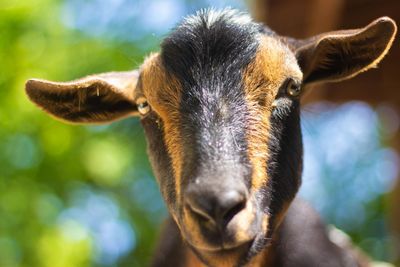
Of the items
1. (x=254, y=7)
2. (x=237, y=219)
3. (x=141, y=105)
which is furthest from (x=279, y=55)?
(x=254, y=7)

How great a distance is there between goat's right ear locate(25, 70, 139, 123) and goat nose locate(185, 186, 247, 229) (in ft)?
3.81

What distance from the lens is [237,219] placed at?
2.54 metres

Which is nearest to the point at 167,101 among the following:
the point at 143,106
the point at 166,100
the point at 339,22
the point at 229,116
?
the point at 166,100

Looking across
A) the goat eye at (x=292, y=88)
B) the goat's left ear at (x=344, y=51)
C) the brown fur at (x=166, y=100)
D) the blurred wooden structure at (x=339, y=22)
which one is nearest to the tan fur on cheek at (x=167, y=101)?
the brown fur at (x=166, y=100)

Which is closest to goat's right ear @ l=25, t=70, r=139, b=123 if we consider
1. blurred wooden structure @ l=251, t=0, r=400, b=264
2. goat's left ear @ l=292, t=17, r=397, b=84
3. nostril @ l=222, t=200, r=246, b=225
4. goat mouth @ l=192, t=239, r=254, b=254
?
goat's left ear @ l=292, t=17, r=397, b=84

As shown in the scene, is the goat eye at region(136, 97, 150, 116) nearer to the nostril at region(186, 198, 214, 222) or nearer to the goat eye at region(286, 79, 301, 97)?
the goat eye at region(286, 79, 301, 97)

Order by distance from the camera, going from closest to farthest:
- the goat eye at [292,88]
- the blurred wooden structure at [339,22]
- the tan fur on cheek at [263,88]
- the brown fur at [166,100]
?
1. the tan fur on cheek at [263,88]
2. the brown fur at [166,100]
3. the goat eye at [292,88]
4. the blurred wooden structure at [339,22]

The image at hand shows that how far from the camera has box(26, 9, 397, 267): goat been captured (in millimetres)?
2588

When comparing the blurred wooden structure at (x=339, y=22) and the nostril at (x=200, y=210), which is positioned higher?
the nostril at (x=200, y=210)

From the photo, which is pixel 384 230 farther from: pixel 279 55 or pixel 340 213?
pixel 279 55

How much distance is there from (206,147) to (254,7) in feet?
11.7

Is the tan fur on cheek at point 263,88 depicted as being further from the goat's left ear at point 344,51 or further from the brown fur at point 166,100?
the brown fur at point 166,100

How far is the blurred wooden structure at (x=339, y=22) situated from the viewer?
19.8ft

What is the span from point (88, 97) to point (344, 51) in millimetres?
1251
